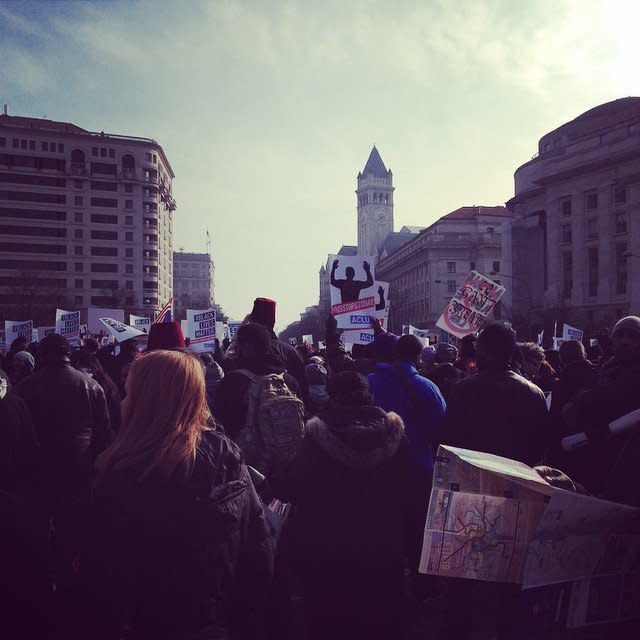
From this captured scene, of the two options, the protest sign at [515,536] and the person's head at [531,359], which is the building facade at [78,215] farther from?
the protest sign at [515,536]

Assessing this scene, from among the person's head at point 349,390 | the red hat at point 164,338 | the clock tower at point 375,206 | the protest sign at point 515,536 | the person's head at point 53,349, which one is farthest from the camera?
the clock tower at point 375,206

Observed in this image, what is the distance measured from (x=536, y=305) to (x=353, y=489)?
2745 inches

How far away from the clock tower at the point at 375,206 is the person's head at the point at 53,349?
168 m

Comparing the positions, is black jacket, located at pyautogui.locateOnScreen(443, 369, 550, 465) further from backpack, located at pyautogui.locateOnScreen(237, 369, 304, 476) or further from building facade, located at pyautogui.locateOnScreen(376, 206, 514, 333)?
building facade, located at pyautogui.locateOnScreen(376, 206, 514, 333)

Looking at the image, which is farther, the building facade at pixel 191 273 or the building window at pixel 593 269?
the building facade at pixel 191 273

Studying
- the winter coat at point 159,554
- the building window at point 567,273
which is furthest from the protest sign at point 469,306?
the building window at point 567,273

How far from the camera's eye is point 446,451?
2.42m

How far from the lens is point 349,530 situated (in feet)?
10.6

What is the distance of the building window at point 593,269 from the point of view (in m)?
62.6

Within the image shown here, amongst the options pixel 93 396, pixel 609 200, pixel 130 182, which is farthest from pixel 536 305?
pixel 93 396

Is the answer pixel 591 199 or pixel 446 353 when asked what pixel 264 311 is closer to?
pixel 446 353

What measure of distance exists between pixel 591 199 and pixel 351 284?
56.9m

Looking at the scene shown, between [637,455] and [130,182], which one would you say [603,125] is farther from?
[637,455]

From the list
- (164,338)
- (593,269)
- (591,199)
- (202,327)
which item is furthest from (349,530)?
(591,199)
